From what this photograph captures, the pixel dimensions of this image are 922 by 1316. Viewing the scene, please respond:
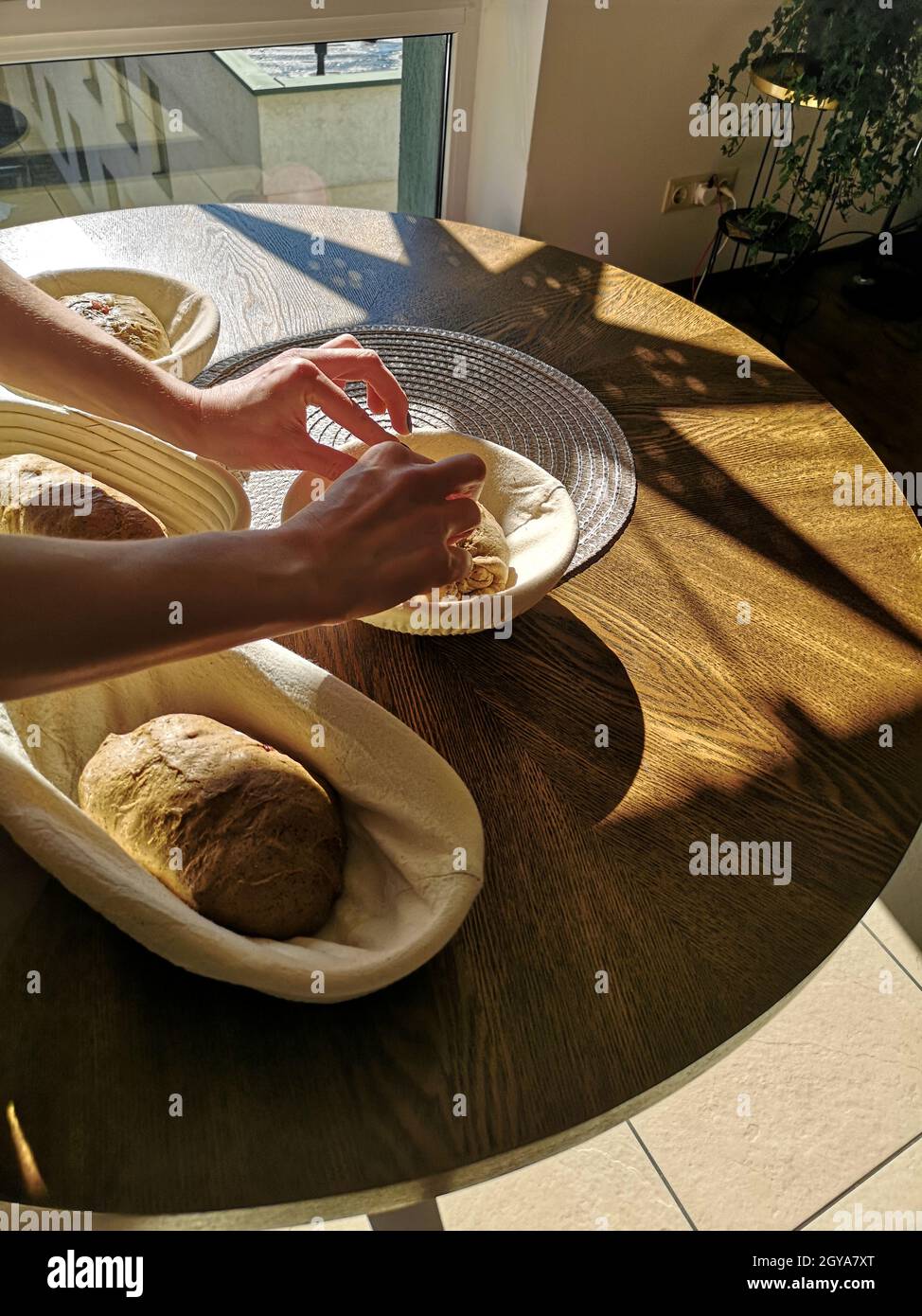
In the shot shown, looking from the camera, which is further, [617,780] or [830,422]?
[830,422]

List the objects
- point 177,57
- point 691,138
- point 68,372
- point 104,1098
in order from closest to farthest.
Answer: point 104,1098, point 68,372, point 177,57, point 691,138

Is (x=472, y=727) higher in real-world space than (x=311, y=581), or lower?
lower

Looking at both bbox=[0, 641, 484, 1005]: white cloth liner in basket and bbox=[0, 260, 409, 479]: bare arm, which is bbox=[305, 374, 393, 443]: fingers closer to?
bbox=[0, 260, 409, 479]: bare arm

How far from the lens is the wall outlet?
2.45 m

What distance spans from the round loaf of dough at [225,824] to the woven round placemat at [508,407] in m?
0.44

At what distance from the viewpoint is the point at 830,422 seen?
1.24 metres

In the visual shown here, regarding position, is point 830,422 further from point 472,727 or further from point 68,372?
point 68,372

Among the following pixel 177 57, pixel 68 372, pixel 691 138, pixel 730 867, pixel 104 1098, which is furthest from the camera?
pixel 691 138

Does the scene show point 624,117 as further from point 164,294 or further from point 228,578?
point 228,578

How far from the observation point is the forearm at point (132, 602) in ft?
1.80

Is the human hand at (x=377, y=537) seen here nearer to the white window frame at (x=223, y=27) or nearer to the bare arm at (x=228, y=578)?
the bare arm at (x=228, y=578)
